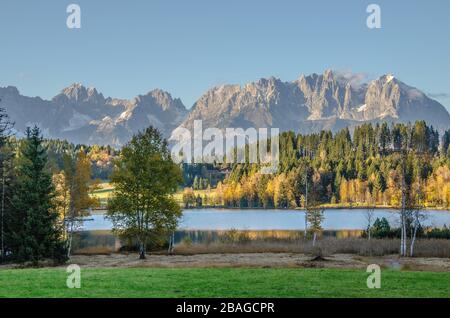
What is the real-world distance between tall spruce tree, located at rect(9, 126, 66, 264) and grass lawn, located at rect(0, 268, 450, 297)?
16.9 meters

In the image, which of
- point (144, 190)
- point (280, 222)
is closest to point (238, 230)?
point (280, 222)

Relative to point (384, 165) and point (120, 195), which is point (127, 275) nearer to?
point (120, 195)

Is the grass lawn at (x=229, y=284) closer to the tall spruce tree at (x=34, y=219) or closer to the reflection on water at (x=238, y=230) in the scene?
the tall spruce tree at (x=34, y=219)

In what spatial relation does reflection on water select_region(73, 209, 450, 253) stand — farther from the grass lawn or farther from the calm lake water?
the grass lawn

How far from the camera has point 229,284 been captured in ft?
80.9

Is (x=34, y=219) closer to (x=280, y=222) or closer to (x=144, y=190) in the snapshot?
(x=144, y=190)

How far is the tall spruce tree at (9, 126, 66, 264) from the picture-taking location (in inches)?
1822

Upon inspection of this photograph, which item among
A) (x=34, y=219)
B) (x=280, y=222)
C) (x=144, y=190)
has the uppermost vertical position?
(x=144, y=190)

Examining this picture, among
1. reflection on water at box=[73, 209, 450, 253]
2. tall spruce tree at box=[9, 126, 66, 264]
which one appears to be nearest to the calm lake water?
reflection on water at box=[73, 209, 450, 253]

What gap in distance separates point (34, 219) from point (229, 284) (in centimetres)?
2725

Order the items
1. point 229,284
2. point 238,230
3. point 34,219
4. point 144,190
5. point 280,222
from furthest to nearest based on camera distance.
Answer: point 280,222 < point 238,230 < point 144,190 < point 34,219 < point 229,284

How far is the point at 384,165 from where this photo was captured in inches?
7298

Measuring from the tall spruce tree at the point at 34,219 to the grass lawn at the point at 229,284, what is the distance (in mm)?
16854

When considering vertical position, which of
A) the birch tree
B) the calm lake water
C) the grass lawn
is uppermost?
the birch tree
